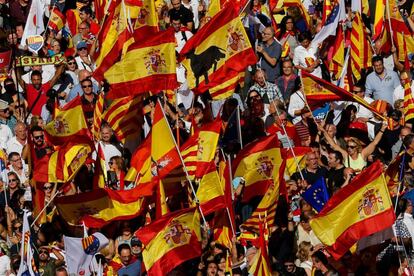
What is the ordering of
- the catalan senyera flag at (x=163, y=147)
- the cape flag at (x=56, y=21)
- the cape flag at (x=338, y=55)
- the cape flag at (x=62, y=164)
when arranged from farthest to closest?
1. the cape flag at (x=56, y=21)
2. the cape flag at (x=338, y=55)
3. the cape flag at (x=62, y=164)
4. the catalan senyera flag at (x=163, y=147)

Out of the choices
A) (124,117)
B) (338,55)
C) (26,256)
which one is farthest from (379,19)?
(26,256)

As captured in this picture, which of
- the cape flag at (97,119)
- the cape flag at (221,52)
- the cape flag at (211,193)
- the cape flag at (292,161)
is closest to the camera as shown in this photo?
the cape flag at (211,193)

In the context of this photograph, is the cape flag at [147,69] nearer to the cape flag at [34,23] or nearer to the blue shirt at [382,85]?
the blue shirt at [382,85]

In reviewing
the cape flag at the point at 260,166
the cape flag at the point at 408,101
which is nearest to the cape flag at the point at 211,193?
the cape flag at the point at 260,166

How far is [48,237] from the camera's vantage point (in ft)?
97.9

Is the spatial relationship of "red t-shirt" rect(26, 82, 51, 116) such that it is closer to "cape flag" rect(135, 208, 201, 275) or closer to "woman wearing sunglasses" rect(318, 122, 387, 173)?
"woman wearing sunglasses" rect(318, 122, 387, 173)

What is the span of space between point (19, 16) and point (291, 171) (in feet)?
25.3

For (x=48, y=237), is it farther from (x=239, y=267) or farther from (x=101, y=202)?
(x=239, y=267)

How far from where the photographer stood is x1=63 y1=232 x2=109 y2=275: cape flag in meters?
28.3

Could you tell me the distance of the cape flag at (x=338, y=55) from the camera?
32594 millimetres

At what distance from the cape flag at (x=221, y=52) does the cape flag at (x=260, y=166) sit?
1.23 m

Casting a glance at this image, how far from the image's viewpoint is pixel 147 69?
30.4 metres

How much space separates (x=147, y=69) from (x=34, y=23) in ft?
16.8

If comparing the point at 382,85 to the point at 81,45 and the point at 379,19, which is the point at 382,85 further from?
the point at 81,45
